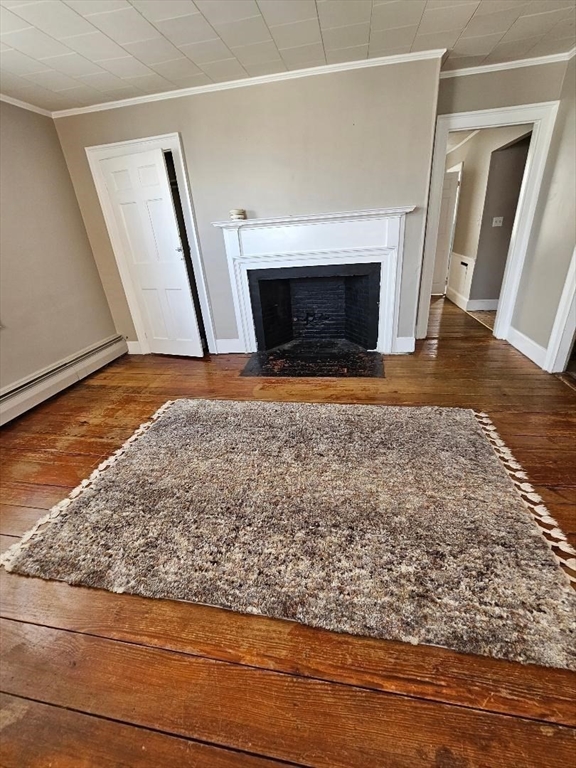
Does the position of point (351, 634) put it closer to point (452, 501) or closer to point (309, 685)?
point (309, 685)

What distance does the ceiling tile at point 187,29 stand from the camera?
6.18 feet

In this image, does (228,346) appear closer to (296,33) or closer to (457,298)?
(296,33)

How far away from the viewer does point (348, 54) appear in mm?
2361

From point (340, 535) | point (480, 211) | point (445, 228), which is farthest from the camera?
point (445, 228)

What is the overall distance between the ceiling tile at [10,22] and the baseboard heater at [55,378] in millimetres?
2219

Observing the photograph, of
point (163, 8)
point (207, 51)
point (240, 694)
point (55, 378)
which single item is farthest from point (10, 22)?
point (240, 694)

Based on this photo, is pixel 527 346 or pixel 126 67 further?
pixel 527 346

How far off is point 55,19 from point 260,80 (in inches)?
55.8

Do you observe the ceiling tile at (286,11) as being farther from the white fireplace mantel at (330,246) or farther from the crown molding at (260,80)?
the white fireplace mantel at (330,246)

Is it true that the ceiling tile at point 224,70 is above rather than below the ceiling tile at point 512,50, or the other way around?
above

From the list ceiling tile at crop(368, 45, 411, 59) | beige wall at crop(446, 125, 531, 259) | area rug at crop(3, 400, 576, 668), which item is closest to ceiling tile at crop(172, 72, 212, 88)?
ceiling tile at crop(368, 45, 411, 59)

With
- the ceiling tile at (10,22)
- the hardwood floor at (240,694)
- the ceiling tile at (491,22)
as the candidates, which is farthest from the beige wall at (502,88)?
the hardwood floor at (240,694)

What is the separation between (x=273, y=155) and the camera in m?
2.84

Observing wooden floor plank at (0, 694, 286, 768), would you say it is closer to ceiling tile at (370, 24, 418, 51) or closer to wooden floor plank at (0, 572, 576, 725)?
wooden floor plank at (0, 572, 576, 725)
